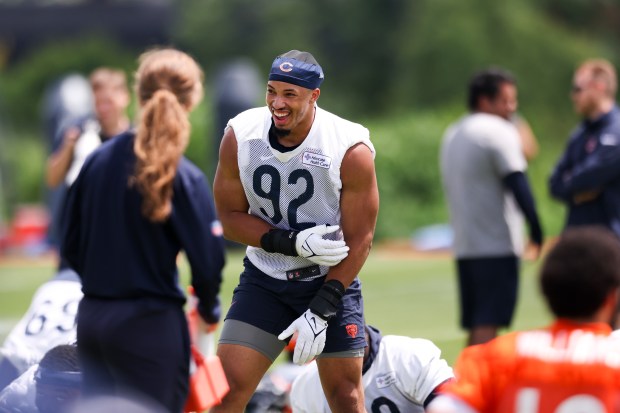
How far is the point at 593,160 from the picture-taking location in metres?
8.02

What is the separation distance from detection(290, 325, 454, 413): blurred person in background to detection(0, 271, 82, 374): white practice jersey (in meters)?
1.24

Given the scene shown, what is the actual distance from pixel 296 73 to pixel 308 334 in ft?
3.60

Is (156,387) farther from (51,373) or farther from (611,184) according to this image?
(611,184)

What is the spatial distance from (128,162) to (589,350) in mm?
1996

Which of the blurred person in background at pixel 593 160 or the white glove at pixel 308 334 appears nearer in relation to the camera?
the white glove at pixel 308 334

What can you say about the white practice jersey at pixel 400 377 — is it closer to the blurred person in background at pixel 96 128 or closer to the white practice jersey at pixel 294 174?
the white practice jersey at pixel 294 174

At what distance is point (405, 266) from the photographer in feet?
55.1

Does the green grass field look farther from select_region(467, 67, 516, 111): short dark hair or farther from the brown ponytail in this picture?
the brown ponytail

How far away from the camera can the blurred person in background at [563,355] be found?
343 centimetres

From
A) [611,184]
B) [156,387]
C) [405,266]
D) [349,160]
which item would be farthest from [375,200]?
[405,266]

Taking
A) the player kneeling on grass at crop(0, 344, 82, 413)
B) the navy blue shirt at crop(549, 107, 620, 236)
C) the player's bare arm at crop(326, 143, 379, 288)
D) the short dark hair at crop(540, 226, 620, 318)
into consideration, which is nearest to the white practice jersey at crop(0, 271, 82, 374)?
the player kneeling on grass at crop(0, 344, 82, 413)

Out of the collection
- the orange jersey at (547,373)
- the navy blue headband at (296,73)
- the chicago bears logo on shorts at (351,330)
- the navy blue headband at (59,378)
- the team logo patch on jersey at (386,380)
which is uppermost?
the navy blue headband at (296,73)

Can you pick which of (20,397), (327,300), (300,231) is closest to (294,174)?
(300,231)

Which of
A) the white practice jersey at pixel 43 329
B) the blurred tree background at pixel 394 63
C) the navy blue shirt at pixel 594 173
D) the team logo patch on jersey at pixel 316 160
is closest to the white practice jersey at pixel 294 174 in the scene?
the team logo patch on jersey at pixel 316 160
